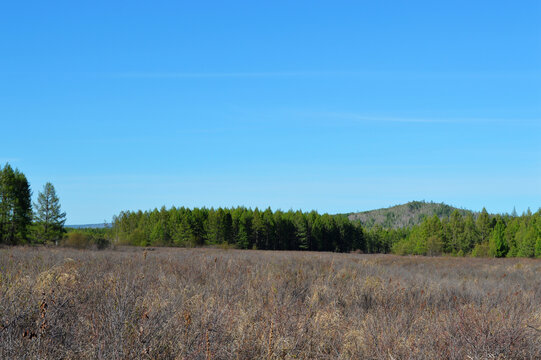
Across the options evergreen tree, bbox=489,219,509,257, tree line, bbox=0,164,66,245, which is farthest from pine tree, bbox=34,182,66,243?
evergreen tree, bbox=489,219,509,257

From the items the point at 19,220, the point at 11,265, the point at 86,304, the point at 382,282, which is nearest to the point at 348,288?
the point at 382,282

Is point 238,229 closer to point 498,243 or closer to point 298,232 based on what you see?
point 298,232

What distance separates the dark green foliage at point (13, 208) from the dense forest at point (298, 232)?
858 inches

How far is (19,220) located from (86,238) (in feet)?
53.2

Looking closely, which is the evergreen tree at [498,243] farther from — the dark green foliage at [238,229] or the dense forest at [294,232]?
the dark green foliage at [238,229]

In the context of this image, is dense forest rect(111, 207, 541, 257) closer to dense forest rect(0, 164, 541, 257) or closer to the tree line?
dense forest rect(0, 164, 541, 257)

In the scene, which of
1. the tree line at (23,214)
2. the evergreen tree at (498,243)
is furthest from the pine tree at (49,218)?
the evergreen tree at (498,243)

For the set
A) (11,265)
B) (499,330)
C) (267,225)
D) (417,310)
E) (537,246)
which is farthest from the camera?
(267,225)

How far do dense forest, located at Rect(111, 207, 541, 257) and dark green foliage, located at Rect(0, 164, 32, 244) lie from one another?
21787 millimetres

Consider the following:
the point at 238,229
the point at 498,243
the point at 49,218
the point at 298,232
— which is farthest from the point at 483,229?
the point at 49,218

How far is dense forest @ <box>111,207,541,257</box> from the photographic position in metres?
73.1

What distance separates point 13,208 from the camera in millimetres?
44875

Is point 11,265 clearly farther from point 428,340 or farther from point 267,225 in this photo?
point 267,225

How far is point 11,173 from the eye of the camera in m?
45.6
